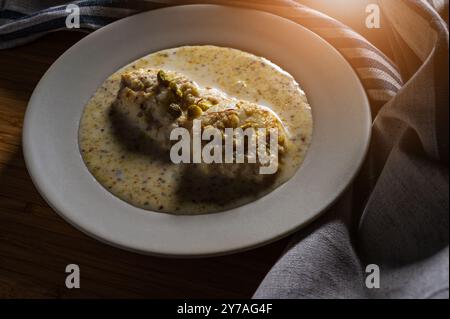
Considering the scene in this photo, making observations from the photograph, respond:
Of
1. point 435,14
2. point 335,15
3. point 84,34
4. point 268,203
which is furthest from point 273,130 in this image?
point 84,34

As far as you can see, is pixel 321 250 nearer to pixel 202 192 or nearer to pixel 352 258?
pixel 352 258
